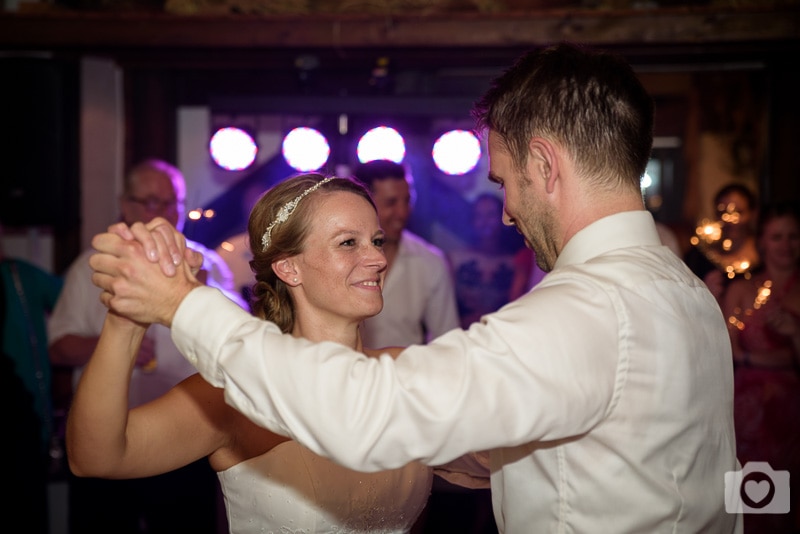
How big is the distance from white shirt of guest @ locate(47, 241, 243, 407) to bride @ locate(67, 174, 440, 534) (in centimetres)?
176

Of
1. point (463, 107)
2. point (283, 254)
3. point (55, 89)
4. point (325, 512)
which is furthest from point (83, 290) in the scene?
point (463, 107)

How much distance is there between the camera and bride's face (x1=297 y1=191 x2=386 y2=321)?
2148mm

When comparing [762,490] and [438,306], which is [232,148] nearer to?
[438,306]

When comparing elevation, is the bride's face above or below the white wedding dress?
above

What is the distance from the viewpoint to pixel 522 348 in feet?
3.89

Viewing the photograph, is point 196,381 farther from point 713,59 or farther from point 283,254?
point 713,59

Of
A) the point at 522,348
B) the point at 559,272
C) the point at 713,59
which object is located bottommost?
the point at 522,348

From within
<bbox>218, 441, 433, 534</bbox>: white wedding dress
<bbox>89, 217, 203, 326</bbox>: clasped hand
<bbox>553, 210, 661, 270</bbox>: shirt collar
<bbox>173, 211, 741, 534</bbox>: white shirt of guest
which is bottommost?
<bbox>218, 441, 433, 534</bbox>: white wedding dress

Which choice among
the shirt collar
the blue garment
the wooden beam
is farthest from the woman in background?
the blue garment

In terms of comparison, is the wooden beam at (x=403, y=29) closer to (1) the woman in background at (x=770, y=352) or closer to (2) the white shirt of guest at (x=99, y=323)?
(1) the woman in background at (x=770, y=352)

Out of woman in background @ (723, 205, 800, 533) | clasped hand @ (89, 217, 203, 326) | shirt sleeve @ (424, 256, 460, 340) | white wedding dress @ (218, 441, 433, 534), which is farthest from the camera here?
shirt sleeve @ (424, 256, 460, 340)

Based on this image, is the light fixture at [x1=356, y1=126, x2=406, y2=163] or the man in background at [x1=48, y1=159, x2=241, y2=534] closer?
the man in background at [x1=48, y1=159, x2=241, y2=534]

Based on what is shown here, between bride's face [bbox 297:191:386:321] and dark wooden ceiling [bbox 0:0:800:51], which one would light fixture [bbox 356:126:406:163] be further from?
bride's face [bbox 297:191:386:321]

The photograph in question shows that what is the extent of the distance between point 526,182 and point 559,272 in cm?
20
